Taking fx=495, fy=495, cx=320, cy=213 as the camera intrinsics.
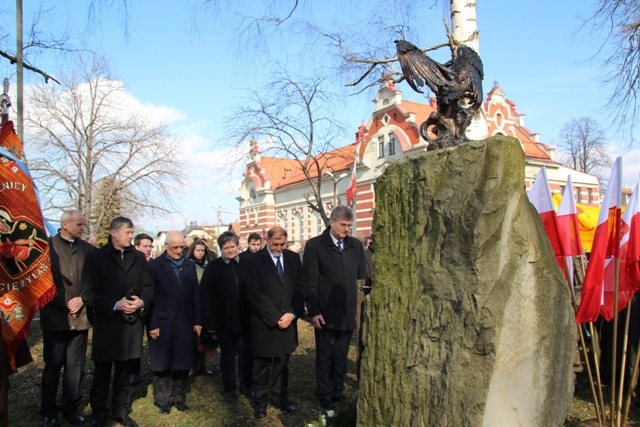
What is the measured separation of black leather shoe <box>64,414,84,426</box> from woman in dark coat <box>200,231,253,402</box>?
5.11ft

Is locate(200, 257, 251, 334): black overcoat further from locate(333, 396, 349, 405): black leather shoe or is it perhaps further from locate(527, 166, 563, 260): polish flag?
locate(527, 166, 563, 260): polish flag

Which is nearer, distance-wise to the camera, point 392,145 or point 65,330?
point 65,330

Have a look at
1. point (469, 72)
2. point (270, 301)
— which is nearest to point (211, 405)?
point (270, 301)

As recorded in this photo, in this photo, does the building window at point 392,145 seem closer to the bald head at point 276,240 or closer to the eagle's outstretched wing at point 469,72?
the bald head at point 276,240

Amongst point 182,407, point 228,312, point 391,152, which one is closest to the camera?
point 182,407

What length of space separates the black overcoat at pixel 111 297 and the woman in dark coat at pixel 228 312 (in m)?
0.96

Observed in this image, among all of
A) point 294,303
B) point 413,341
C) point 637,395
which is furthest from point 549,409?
point 637,395

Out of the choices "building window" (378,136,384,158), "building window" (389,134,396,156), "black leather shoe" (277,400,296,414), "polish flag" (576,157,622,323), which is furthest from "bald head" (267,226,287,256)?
"building window" (378,136,384,158)

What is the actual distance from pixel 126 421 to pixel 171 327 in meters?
1.01

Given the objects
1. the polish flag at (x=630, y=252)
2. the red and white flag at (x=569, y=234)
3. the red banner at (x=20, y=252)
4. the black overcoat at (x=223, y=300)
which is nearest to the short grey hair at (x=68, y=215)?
the red banner at (x=20, y=252)

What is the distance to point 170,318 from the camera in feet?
17.9

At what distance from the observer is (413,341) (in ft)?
8.79

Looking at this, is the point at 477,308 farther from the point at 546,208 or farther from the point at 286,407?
the point at 286,407

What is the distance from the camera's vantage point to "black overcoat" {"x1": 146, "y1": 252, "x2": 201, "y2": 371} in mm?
5336
